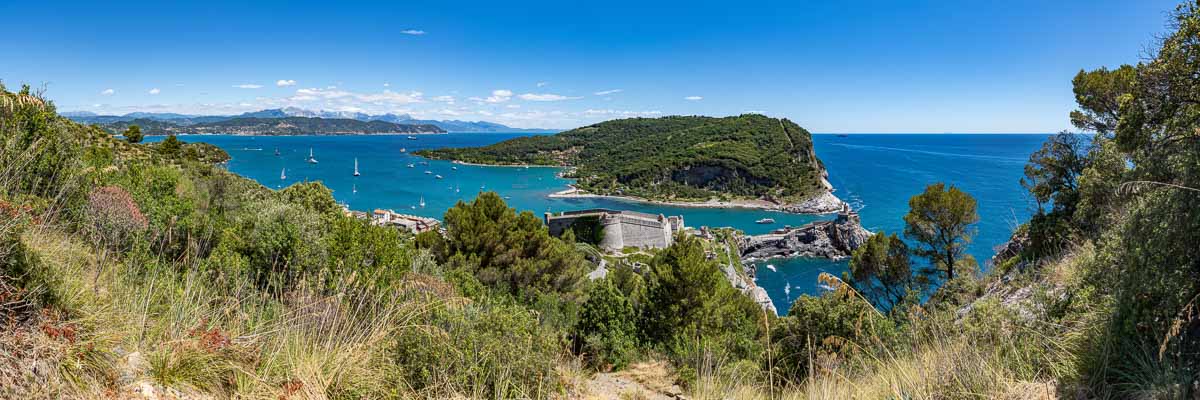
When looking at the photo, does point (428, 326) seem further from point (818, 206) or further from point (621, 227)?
point (818, 206)

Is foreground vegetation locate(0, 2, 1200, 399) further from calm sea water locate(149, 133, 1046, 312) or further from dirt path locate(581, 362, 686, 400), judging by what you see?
calm sea water locate(149, 133, 1046, 312)

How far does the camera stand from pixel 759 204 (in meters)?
74.2

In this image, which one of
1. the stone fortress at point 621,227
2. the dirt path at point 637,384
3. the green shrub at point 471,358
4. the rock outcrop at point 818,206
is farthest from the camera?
the rock outcrop at point 818,206

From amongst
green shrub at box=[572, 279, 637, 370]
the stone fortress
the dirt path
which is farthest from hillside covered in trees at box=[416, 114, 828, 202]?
the dirt path

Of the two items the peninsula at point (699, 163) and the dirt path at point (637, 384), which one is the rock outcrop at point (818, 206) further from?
the dirt path at point (637, 384)

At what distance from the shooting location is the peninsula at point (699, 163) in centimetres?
7781

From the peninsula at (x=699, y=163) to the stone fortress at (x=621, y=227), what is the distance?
38.7m

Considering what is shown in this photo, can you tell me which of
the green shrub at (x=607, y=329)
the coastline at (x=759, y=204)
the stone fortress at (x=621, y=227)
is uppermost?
the green shrub at (x=607, y=329)

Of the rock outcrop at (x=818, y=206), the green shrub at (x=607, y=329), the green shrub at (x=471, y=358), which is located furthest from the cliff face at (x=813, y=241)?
the green shrub at (x=471, y=358)

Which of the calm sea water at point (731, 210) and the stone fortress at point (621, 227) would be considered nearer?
the stone fortress at point (621, 227)

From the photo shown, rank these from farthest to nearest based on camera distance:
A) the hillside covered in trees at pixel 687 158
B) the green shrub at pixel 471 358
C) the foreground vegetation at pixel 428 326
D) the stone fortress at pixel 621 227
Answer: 1. the hillside covered in trees at pixel 687 158
2. the stone fortress at pixel 621 227
3. the green shrub at pixel 471 358
4. the foreground vegetation at pixel 428 326

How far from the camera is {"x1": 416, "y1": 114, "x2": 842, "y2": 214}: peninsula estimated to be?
3063 inches

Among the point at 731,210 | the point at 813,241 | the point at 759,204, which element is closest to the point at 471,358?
the point at 813,241

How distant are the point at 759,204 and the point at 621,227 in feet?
143
